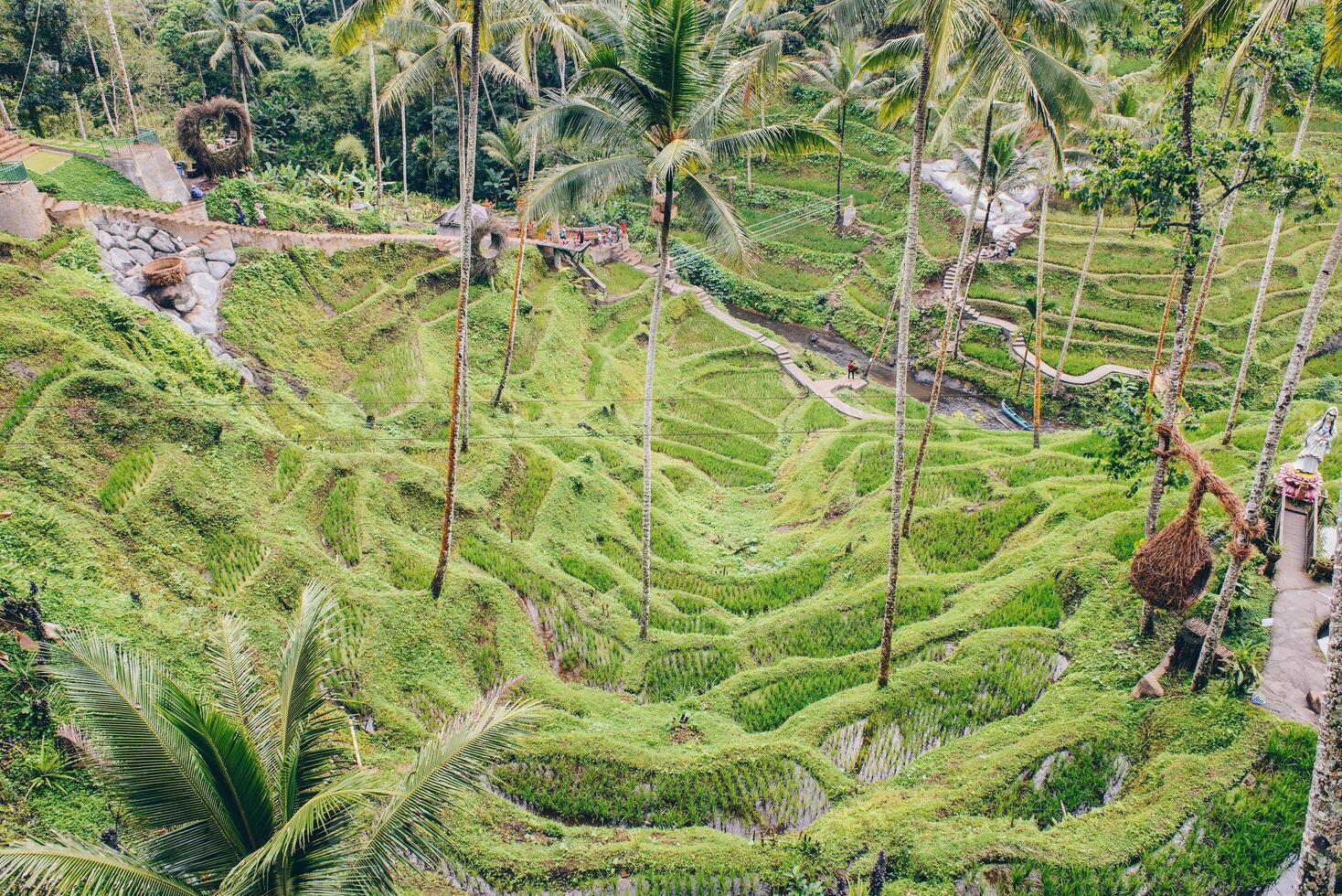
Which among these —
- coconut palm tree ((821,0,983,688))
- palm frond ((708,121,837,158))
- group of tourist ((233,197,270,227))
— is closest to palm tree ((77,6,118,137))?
group of tourist ((233,197,270,227))

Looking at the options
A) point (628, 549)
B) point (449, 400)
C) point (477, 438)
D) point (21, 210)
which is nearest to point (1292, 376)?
point (628, 549)

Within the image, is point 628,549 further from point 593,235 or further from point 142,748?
point 593,235

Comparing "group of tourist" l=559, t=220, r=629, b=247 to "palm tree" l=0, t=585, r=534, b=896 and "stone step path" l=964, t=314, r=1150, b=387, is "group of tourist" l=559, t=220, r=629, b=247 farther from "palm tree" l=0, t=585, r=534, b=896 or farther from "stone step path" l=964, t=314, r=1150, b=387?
"palm tree" l=0, t=585, r=534, b=896

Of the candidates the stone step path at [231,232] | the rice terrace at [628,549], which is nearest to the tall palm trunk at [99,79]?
the rice terrace at [628,549]

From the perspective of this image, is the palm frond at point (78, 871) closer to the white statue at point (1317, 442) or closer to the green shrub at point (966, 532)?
the green shrub at point (966, 532)

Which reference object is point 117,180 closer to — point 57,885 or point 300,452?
point 300,452
